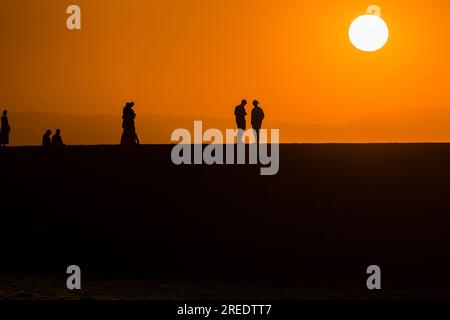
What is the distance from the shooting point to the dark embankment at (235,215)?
104 feet

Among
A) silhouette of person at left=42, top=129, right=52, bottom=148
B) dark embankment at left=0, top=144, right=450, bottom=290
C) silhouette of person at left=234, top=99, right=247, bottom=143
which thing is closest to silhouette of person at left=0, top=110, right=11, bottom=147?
silhouette of person at left=42, top=129, right=52, bottom=148

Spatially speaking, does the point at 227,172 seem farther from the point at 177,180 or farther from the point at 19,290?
the point at 19,290

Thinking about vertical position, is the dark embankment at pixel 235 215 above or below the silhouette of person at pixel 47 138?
below

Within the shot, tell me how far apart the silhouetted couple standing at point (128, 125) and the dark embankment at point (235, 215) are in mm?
1467

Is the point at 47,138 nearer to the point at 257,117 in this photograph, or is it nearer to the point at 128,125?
the point at 128,125

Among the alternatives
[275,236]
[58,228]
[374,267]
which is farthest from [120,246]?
[374,267]

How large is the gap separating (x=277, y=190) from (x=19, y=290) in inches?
285

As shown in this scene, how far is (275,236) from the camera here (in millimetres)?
32281

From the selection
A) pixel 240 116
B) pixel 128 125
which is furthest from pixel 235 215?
pixel 128 125

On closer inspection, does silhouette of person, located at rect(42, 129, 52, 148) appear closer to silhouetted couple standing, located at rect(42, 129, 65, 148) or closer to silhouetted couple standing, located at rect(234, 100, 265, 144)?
silhouetted couple standing, located at rect(42, 129, 65, 148)

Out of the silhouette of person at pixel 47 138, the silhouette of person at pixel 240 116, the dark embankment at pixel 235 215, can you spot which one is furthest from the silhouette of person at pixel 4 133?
the silhouette of person at pixel 240 116

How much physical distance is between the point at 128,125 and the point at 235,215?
4.40m

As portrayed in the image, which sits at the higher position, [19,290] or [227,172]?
[227,172]

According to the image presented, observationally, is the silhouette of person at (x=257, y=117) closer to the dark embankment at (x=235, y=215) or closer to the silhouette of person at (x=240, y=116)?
the silhouette of person at (x=240, y=116)
